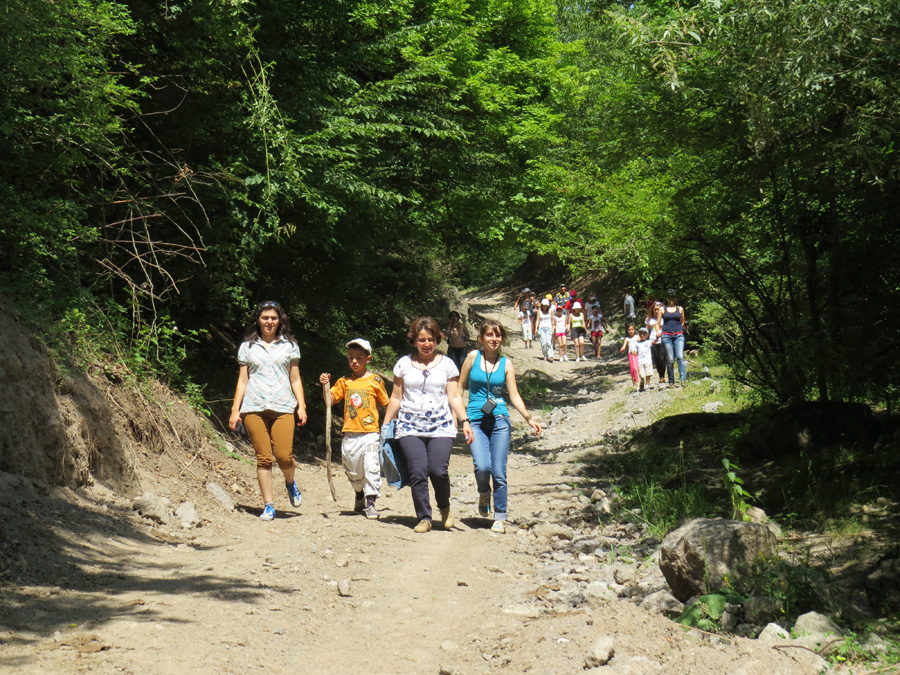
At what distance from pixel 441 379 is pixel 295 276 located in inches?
240

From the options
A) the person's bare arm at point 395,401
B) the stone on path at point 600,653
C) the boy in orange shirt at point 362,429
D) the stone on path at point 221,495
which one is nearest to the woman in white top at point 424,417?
the person's bare arm at point 395,401

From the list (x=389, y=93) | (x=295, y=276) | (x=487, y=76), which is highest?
(x=487, y=76)

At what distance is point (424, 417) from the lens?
7738 millimetres

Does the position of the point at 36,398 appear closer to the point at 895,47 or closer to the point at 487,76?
the point at 895,47

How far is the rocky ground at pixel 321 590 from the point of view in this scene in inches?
169

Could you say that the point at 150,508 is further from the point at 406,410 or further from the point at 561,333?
the point at 561,333

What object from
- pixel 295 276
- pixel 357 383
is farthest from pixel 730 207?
pixel 295 276

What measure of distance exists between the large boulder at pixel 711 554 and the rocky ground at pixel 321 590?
0.69 ft

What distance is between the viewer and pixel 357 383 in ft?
27.0

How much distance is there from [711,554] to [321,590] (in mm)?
2589

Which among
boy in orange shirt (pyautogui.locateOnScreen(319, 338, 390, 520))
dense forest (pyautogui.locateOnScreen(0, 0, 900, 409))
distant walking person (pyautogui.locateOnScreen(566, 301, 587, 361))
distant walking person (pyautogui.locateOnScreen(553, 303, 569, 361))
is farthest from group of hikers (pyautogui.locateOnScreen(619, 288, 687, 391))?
boy in orange shirt (pyautogui.locateOnScreen(319, 338, 390, 520))

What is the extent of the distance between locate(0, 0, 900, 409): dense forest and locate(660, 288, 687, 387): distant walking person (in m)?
1.72

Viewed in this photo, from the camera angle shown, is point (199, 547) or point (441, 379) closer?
point (199, 547)

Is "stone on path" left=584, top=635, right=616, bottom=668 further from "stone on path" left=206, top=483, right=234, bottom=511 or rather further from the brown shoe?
"stone on path" left=206, top=483, right=234, bottom=511
